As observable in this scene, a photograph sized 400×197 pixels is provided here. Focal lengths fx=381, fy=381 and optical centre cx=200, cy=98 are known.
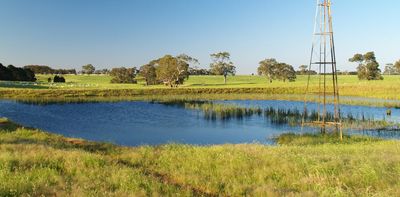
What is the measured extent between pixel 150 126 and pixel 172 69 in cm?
8173

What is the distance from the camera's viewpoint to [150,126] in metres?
44.3

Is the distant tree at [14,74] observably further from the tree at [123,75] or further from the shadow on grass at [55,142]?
the shadow on grass at [55,142]

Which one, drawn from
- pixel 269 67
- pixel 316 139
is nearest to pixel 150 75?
pixel 269 67

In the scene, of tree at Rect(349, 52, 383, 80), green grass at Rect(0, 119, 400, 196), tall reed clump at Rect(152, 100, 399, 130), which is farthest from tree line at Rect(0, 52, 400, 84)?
green grass at Rect(0, 119, 400, 196)

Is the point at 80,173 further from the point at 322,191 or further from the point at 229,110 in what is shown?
the point at 229,110

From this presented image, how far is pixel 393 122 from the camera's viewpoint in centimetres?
4331

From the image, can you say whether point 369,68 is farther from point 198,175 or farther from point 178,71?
point 198,175

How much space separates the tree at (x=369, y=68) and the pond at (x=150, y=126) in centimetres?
10177

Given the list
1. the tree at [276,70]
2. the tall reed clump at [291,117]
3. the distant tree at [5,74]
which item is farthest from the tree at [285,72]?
the tall reed clump at [291,117]

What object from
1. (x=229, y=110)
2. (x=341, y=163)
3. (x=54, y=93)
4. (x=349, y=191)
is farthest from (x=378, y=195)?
(x=54, y=93)

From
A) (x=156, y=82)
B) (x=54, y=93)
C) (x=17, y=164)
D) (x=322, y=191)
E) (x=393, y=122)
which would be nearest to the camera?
(x=322, y=191)

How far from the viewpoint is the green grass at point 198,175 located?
1095 centimetres

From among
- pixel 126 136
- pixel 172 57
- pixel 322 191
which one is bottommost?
pixel 126 136

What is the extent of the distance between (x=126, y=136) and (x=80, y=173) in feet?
77.8
